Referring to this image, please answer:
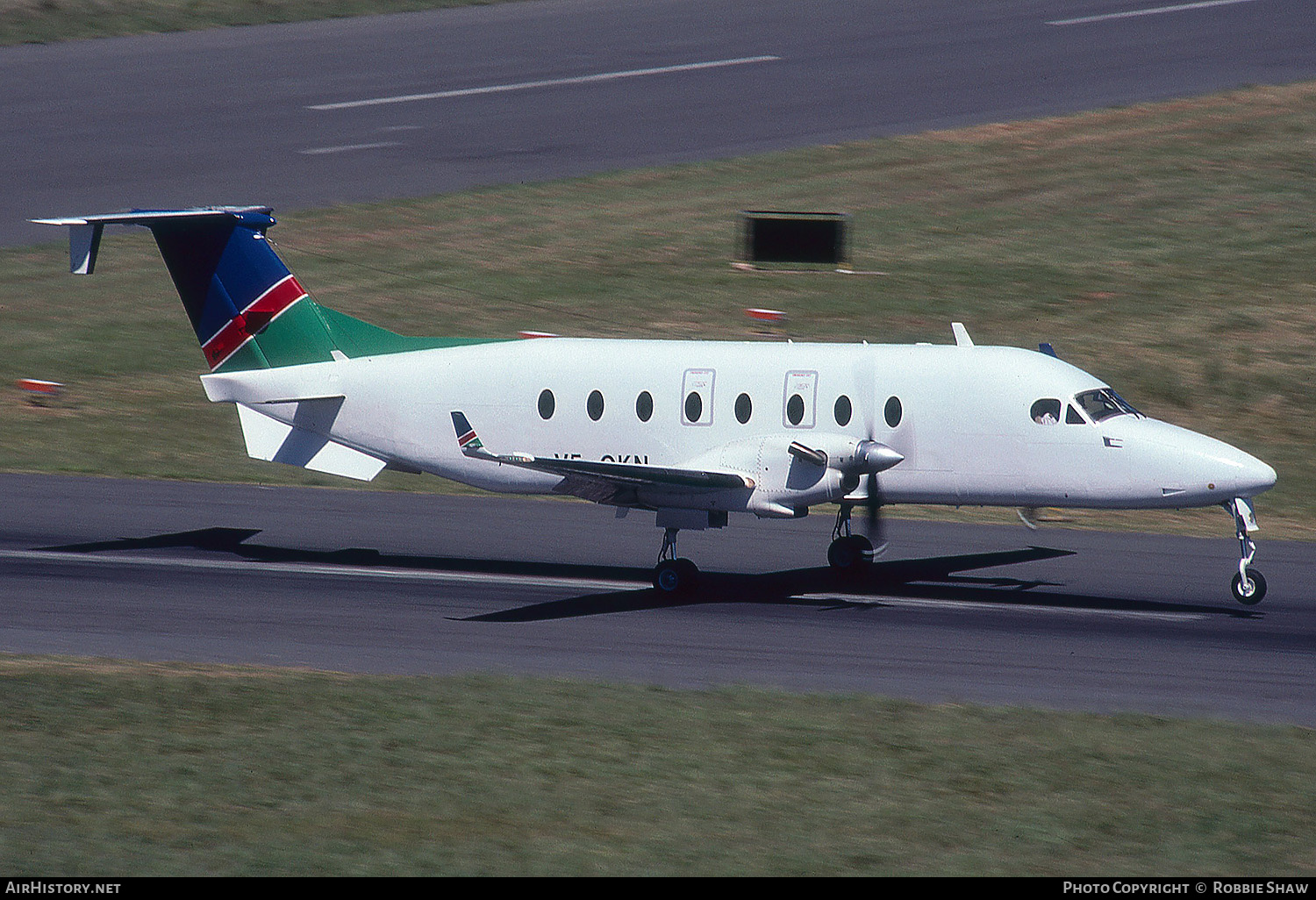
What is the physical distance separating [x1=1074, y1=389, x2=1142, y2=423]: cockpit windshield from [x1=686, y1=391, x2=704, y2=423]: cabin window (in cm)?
475

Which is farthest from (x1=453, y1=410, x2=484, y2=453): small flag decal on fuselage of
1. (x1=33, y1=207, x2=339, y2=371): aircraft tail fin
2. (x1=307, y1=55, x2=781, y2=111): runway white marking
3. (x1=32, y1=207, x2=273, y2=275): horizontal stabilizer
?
(x1=307, y1=55, x2=781, y2=111): runway white marking

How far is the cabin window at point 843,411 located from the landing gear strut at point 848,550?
1751 mm

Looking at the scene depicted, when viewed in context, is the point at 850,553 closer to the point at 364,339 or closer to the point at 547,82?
the point at 364,339

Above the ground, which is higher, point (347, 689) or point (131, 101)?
point (131, 101)

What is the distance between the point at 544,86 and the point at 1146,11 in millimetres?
20562

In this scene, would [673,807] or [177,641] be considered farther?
[177,641]

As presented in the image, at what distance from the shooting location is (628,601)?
20.1 m

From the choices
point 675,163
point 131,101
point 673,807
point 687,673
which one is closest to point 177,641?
point 687,673

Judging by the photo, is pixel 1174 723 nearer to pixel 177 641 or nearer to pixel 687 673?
pixel 687 673

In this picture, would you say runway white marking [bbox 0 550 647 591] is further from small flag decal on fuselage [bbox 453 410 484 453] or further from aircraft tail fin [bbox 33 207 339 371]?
aircraft tail fin [bbox 33 207 339 371]

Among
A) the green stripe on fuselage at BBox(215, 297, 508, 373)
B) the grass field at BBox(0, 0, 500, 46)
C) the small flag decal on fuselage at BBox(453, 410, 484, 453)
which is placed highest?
the grass field at BBox(0, 0, 500, 46)

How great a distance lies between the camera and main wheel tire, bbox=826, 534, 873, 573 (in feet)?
69.5

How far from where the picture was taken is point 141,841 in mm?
11656

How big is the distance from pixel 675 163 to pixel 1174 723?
29.9 metres
